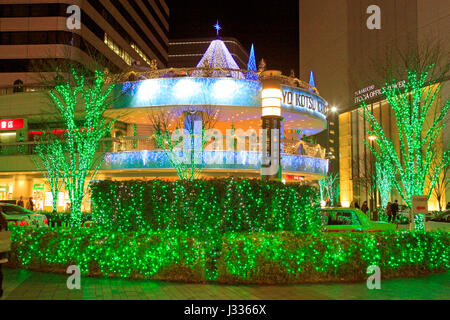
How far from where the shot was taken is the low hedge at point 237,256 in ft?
26.1

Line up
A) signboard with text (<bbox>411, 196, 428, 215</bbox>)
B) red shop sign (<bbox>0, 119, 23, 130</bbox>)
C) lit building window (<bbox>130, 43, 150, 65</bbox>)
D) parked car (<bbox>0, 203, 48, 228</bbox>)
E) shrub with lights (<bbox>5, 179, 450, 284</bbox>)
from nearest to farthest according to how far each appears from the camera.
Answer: shrub with lights (<bbox>5, 179, 450, 284</bbox>) < signboard with text (<bbox>411, 196, 428, 215</bbox>) < parked car (<bbox>0, 203, 48, 228</bbox>) < red shop sign (<bbox>0, 119, 23, 130</bbox>) < lit building window (<bbox>130, 43, 150, 65</bbox>)

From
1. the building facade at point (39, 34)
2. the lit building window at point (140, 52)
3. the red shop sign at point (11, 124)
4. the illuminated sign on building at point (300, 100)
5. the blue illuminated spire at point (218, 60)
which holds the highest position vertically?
the lit building window at point (140, 52)

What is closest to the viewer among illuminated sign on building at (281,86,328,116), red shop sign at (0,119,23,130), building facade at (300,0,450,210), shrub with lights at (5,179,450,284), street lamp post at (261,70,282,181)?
shrub with lights at (5,179,450,284)

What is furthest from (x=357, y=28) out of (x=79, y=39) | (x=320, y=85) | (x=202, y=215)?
(x=202, y=215)

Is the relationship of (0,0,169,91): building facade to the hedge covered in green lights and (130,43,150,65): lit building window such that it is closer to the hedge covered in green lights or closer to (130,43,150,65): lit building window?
(130,43,150,65): lit building window

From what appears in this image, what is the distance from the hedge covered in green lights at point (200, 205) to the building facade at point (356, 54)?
35.0m

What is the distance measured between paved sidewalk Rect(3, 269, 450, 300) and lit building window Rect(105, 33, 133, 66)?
43326 mm

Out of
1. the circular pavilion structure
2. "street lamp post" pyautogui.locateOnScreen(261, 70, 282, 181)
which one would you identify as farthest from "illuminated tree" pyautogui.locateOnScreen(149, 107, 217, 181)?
A: "street lamp post" pyautogui.locateOnScreen(261, 70, 282, 181)

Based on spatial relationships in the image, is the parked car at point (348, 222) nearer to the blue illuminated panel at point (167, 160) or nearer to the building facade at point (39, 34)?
the blue illuminated panel at point (167, 160)

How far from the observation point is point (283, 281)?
26.1 ft

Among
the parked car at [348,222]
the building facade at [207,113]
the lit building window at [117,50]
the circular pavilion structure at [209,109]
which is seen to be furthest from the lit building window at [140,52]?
the parked car at [348,222]

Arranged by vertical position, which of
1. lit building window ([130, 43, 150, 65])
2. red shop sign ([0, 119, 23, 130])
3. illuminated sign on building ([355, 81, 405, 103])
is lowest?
red shop sign ([0, 119, 23, 130])

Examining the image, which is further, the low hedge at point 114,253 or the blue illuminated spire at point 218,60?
the blue illuminated spire at point 218,60

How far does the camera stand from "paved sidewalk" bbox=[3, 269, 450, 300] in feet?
22.5
